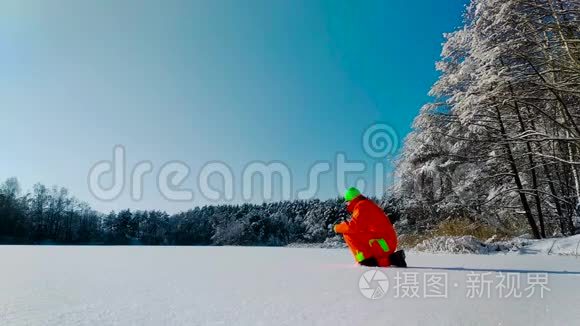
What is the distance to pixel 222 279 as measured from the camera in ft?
10.2

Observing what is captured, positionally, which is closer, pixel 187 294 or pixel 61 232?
pixel 187 294

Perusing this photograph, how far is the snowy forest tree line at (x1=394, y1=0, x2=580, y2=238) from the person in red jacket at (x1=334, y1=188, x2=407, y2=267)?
178 inches

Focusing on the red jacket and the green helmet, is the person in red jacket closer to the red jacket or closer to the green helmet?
the red jacket

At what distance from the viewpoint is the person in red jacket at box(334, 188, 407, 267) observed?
13.3 ft

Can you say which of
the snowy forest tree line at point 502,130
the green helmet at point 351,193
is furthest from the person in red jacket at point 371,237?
the snowy forest tree line at point 502,130

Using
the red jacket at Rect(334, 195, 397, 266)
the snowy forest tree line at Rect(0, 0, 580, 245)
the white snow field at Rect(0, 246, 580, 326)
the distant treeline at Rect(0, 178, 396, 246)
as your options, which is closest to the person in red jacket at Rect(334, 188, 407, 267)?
the red jacket at Rect(334, 195, 397, 266)

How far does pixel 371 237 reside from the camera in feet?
13.4

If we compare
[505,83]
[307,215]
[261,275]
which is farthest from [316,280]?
[307,215]

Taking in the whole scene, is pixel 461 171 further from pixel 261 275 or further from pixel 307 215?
pixel 307 215

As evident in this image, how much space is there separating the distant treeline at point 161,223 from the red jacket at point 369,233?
30.7 meters

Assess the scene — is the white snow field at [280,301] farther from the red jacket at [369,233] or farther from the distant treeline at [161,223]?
the distant treeline at [161,223]

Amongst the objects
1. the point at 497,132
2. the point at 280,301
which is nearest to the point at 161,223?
the point at 497,132

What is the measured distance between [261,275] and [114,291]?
1.38m

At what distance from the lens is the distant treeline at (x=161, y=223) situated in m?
40.8
